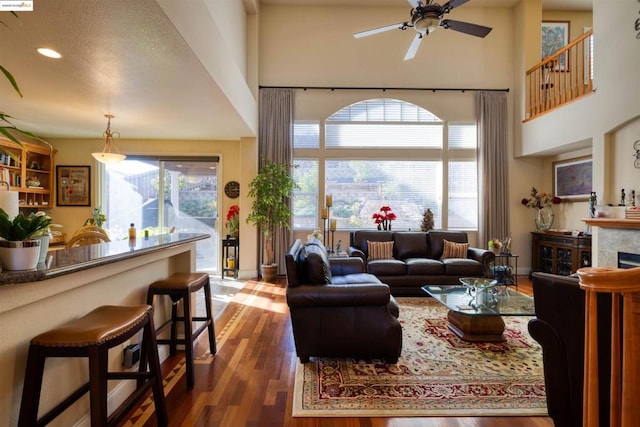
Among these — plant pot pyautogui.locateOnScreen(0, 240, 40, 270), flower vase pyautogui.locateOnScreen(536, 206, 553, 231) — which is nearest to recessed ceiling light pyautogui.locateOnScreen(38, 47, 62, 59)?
plant pot pyautogui.locateOnScreen(0, 240, 40, 270)

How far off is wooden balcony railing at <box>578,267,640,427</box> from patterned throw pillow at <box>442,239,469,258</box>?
13.3 ft

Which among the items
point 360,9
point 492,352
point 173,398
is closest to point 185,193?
point 173,398

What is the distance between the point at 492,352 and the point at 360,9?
20.4 ft

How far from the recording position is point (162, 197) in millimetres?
5973

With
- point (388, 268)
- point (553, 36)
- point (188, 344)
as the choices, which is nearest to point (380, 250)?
point (388, 268)

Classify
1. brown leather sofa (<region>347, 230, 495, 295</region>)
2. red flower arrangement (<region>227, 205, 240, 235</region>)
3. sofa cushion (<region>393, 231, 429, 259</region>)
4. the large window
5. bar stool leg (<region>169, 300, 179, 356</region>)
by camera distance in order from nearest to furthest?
bar stool leg (<region>169, 300, 179, 356</region>), brown leather sofa (<region>347, 230, 495, 295</region>), sofa cushion (<region>393, 231, 429, 259</region>), red flower arrangement (<region>227, 205, 240, 235</region>), the large window

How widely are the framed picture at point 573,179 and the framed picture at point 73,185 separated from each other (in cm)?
868

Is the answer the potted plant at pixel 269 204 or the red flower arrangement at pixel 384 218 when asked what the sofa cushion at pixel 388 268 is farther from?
the potted plant at pixel 269 204

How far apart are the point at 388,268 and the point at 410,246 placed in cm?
79

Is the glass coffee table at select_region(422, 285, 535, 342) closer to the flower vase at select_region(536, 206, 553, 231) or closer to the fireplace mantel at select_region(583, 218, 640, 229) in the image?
the fireplace mantel at select_region(583, 218, 640, 229)

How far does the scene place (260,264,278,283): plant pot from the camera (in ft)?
18.0

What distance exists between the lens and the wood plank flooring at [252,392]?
1859 mm

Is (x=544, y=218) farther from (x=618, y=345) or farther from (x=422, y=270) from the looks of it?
(x=618, y=345)

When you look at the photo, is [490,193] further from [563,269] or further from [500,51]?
[500,51]
